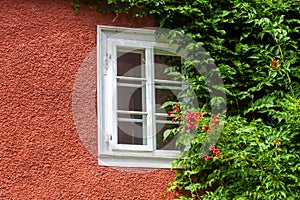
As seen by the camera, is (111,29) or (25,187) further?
(111,29)

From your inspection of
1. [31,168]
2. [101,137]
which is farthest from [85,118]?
[31,168]

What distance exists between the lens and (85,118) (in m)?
7.13

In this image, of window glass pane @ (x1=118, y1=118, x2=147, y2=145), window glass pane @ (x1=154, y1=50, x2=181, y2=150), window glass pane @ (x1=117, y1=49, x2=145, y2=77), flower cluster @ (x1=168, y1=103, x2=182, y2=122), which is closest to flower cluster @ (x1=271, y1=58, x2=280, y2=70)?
window glass pane @ (x1=154, y1=50, x2=181, y2=150)

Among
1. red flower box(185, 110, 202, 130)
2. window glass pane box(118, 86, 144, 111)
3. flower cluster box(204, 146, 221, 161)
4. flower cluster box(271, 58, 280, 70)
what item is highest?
flower cluster box(271, 58, 280, 70)

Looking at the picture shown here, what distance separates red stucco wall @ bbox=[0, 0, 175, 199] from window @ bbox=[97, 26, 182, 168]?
11cm

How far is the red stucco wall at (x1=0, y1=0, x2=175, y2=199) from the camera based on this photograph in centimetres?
685

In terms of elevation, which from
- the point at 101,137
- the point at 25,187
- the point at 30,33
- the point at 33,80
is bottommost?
the point at 25,187

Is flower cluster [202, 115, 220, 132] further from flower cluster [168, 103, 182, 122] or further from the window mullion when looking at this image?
the window mullion

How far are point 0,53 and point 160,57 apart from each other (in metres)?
1.53

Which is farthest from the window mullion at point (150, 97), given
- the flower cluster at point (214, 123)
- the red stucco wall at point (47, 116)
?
the flower cluster at point (214, 123)

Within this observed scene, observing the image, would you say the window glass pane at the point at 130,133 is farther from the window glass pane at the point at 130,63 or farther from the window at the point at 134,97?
the window glass pane at the point at 130,63

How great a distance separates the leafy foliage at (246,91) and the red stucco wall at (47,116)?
0.44 m

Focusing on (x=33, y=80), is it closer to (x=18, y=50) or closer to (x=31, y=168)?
(x=18, y=50)

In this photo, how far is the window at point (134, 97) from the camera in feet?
23.5
